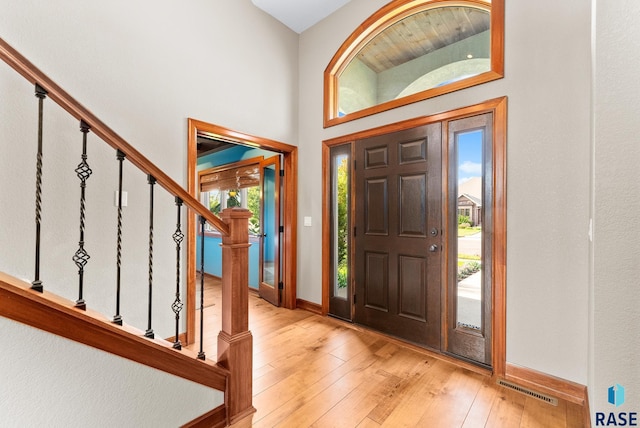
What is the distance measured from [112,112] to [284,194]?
6.47 ft

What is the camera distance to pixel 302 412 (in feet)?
5.70

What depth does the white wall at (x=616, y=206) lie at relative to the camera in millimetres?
1190

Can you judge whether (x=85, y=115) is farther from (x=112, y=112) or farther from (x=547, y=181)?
(x=547, y=181)

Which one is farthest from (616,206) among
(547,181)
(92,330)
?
(92,330)

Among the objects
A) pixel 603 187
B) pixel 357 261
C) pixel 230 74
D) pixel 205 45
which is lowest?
pixel 357 261

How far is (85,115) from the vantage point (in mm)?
1083

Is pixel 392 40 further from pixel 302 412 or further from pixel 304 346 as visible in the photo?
pixel 302 412

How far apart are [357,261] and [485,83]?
78.6 inches

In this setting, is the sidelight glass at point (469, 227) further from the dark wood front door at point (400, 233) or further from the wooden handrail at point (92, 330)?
the wooden handrail at point (92, 330)

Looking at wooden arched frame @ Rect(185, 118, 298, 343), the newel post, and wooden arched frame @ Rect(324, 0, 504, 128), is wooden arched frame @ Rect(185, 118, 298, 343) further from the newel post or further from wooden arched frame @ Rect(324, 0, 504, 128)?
the newel post

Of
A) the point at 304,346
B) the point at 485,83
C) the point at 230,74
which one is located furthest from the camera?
the point at 230,74

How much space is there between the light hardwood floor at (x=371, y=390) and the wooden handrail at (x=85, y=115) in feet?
4.03

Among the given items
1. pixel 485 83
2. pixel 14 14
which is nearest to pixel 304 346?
pixel 485 83

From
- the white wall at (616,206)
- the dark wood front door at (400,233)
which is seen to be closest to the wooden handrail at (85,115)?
the dark wood front door at (400,233)
